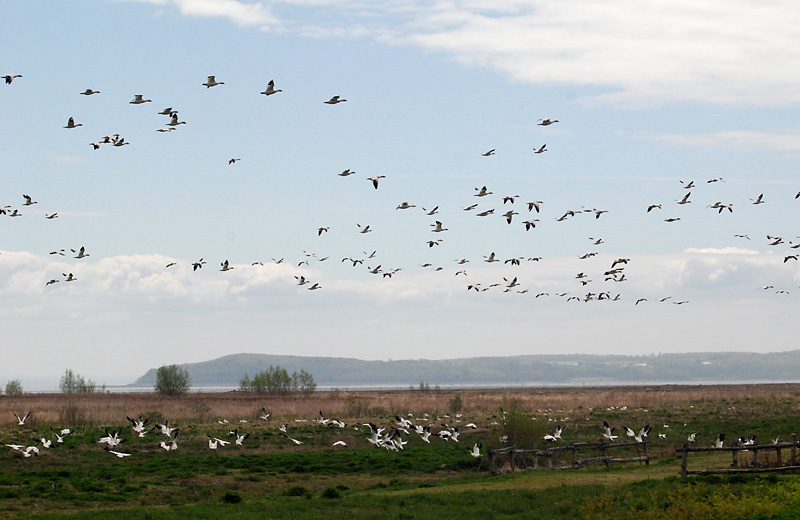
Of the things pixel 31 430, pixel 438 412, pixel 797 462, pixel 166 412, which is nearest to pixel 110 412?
pixel 166 412

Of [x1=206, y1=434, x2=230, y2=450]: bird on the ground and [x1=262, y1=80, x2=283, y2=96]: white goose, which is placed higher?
[x1=262, y1=80, x2=283, y2=96]: white goose

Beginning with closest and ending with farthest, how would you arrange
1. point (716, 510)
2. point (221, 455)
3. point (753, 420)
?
point (716, 510)
point (221, 455)
point (753, 420)

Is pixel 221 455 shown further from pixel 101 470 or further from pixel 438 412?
pixel 438 412

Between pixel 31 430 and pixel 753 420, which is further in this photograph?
pixel 753 420

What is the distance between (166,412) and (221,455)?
2042 cm

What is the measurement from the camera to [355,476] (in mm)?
32125

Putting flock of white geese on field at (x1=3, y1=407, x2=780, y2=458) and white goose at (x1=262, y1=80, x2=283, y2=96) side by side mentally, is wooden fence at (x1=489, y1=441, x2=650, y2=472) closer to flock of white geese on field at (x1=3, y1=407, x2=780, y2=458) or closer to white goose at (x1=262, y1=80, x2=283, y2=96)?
flock of white geese on field at (x1=3, y1=407, x2=780, y2=458)

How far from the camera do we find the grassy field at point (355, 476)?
23719 mm

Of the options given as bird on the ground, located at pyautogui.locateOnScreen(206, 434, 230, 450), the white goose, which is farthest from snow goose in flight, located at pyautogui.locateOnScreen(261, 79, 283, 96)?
bird on the ground, located at pyautogui.locateOnScreen(206, 434, 230, 450)

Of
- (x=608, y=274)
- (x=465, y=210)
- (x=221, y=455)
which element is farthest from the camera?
(x=608, y=274)

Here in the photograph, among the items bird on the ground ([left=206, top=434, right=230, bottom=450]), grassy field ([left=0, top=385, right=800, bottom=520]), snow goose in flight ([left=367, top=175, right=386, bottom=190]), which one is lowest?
grassy field ([left=0, top=385, right=800, bottom=520])

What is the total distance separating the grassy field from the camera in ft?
77.8

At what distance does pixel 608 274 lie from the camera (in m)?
52.0

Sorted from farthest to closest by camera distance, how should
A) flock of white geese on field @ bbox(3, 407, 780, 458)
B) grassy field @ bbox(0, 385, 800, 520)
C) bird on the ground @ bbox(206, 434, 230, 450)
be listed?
bird on the ground @ bbox(206, 434, 230, 450)
flock of white geese on field @ bbox(3, 407, 780, 458)
grassy field @ bbox(0, 385, 800, 520)
